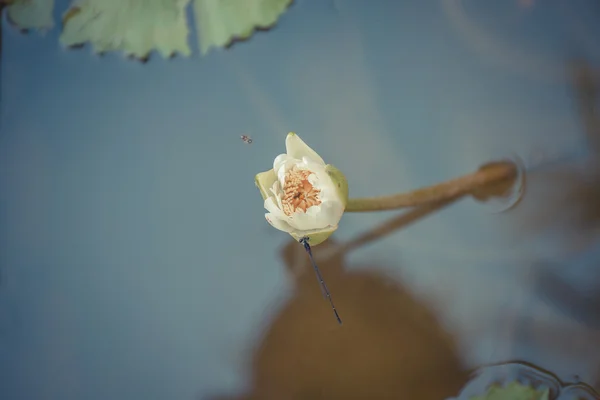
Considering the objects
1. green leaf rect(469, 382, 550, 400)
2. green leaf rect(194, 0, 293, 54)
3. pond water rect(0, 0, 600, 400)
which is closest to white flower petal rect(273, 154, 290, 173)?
pond water rect(0, 0, 600, 400)

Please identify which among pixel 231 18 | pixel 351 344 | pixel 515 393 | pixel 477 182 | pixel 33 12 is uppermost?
pixel 33 12

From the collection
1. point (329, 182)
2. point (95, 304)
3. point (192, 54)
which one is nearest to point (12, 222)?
point (95, 304)

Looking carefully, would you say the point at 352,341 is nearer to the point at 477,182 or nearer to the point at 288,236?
the point at 288,236

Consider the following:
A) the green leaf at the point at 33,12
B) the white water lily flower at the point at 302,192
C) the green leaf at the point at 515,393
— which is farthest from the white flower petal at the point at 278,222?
the green leaf at the point at 33,12

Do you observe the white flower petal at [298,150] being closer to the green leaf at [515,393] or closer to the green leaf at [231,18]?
the green leaf at [231,18]

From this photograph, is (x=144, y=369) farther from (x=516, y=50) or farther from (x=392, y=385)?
(x=516, y=50)

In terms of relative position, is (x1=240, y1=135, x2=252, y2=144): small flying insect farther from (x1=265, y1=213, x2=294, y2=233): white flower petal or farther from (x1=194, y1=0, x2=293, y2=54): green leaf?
(x1=265, y1=213, x2=294, y2=233): white flower petal

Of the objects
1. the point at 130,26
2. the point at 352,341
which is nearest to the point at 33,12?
the point at 130,26
